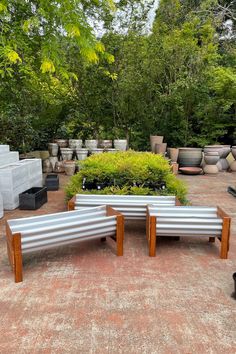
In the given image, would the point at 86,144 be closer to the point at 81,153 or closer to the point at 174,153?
the point at 81,153

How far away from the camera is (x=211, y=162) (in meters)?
8.45

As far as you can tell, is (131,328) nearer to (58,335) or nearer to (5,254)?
(58,335)

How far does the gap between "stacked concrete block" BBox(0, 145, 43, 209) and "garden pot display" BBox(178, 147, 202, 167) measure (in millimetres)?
4667

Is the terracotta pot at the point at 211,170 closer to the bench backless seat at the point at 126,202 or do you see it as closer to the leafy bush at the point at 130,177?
the leafy bush at the point at 130,177

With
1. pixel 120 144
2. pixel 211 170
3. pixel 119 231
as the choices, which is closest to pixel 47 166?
pixel 120 144

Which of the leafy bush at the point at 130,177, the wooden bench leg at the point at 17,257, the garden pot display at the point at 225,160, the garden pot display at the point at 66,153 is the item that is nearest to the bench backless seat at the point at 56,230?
the wooden bench leg at the point at 17,257

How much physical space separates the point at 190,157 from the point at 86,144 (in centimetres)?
320

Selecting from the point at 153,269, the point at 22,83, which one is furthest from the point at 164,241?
the point at 22,83

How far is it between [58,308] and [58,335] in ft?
0.94

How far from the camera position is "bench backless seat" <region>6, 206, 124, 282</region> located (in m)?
2.50

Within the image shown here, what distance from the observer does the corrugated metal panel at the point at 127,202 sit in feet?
11.4

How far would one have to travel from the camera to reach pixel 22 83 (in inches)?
253

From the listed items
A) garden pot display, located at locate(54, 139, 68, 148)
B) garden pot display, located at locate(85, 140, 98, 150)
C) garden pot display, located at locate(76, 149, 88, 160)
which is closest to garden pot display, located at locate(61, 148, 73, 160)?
garden pot display, located at locate(76, 149, 88, 160)

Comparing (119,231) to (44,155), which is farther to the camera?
(44,155)
